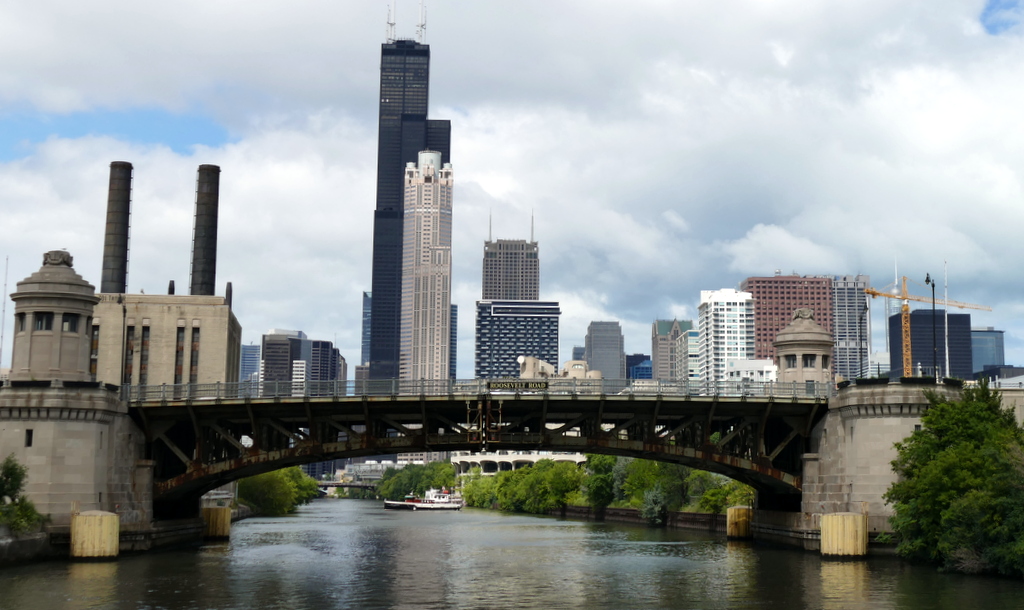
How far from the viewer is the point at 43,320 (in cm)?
8112

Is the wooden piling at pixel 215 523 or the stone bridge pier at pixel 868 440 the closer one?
the stone bridge pier at pixel 868 440

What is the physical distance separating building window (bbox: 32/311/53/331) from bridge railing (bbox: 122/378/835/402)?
6.83 m

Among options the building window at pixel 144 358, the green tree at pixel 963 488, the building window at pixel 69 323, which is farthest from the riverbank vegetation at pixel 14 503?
the building window at pixel 144 358

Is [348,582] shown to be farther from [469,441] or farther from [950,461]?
[950,461]

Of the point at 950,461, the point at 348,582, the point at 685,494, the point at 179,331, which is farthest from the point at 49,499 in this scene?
the point at 179,331

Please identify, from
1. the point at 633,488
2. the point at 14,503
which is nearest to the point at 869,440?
the point at 14,503

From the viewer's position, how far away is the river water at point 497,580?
57.2 m

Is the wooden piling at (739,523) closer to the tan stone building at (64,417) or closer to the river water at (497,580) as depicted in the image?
the river water at (497,580)

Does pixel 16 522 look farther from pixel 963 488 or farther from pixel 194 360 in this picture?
pixel 194 360

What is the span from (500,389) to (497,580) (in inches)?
662

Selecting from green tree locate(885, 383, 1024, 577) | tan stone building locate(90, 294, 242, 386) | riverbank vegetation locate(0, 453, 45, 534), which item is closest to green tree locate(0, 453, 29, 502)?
riverbank vegetation locate(0, 453, 45, 534)

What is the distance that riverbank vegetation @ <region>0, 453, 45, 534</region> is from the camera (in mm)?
70750

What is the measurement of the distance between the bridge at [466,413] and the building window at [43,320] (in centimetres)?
723

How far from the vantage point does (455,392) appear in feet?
270
